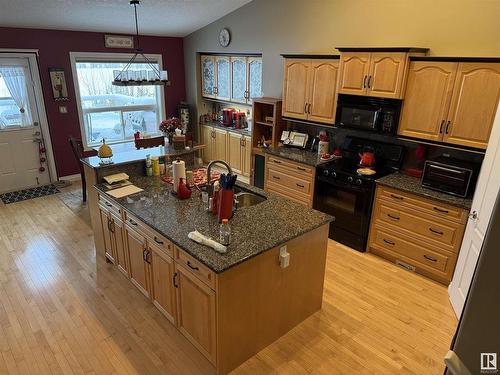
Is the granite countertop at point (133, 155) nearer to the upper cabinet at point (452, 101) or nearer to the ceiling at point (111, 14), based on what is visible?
the ceiling at point (111, 14)

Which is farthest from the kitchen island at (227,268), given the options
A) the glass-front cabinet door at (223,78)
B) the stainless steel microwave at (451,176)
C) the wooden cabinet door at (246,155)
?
the glass-front cabinet door at (223,78)

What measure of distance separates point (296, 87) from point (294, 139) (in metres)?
0.77

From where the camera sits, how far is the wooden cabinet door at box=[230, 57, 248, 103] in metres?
5.88

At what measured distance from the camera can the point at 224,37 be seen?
595cm

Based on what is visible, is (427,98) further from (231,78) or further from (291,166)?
(231,78)

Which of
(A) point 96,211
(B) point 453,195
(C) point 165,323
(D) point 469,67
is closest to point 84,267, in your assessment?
(A) point 96,211

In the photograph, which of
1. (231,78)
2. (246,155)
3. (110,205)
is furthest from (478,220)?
(231,78)

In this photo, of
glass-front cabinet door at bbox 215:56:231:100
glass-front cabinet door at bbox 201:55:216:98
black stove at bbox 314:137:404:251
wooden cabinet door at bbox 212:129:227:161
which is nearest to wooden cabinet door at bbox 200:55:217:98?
glass-front cabinet door at bbox 201:55:216:98

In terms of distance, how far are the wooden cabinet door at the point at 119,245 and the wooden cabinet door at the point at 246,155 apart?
118 inches

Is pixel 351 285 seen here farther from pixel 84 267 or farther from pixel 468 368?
pixel 84 267

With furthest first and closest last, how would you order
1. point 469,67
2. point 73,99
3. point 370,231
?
1. point 73,99
2. point 370,231
3. point 469,67

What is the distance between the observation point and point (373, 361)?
256 centimetres

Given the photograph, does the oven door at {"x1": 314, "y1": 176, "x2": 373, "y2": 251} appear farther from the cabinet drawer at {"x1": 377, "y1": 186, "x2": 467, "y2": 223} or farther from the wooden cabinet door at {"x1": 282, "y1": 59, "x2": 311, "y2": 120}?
the wooden cabinet door at {"x1": 282, "y1": 59, "x2": 311, "y2": 120}

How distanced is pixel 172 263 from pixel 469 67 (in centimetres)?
311
